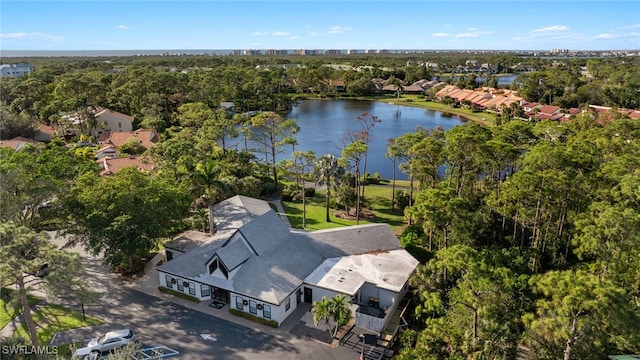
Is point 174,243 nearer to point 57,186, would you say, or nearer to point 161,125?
point 57,186

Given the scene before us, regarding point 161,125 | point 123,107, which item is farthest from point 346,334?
point 123,107

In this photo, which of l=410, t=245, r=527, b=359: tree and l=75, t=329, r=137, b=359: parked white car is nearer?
l=410, t=245, r=527, b=359: tree

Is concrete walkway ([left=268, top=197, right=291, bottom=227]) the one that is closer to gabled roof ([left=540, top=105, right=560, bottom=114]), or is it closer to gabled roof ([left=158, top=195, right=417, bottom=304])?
gabled roof ([left=158, top=195, right=417, bottom=304])

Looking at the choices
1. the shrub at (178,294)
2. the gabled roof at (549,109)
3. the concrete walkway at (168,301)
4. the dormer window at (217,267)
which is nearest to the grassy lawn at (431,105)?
the gabled roof at (549,109)

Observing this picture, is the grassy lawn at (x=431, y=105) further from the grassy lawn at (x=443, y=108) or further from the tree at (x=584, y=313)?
the tree at (x=584, y=313)

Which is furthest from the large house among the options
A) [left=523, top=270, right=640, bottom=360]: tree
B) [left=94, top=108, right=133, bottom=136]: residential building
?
[left=94, top=108, right=133, bottom=136]: residential building

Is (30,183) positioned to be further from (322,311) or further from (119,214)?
(322,311)
